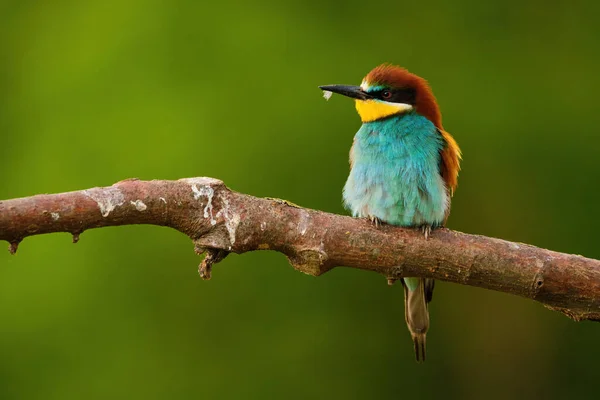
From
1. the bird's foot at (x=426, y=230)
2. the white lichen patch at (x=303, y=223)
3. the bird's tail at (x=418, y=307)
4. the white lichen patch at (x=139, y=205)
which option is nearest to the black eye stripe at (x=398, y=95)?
the bird's foot at (x=426, y=230)

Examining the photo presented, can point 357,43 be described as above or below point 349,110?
above

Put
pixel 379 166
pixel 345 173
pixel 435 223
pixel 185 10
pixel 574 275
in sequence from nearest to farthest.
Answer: pixel 574 275 → pixel 435 223 → pixel 379 166 → pixel 345 173 → pixel 185 10

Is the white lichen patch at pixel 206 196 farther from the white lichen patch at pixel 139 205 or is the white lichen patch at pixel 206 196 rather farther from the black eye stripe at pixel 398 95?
the black eye stripe at pixel 398 95

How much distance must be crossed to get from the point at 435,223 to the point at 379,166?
30 centimetres

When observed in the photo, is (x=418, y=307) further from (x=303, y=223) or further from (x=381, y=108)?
(x=303, y=223)

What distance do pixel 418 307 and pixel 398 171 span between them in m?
0.60

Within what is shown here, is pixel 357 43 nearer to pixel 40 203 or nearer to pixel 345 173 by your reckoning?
pixel 345 173

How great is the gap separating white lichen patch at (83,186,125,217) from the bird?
899 mm

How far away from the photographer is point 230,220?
2098 mm

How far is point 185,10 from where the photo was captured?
13.2 ft

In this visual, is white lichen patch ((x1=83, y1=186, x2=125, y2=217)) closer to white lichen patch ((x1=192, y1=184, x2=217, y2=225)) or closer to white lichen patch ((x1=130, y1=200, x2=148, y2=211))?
white lichen patch ((x1=130, y1=200, x2=148, y2=211))

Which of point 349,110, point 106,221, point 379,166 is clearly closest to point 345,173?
point 349,110

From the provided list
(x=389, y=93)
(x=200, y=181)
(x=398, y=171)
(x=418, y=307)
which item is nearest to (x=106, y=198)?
(x=200, y=181)

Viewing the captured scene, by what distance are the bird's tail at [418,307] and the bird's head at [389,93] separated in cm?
58
